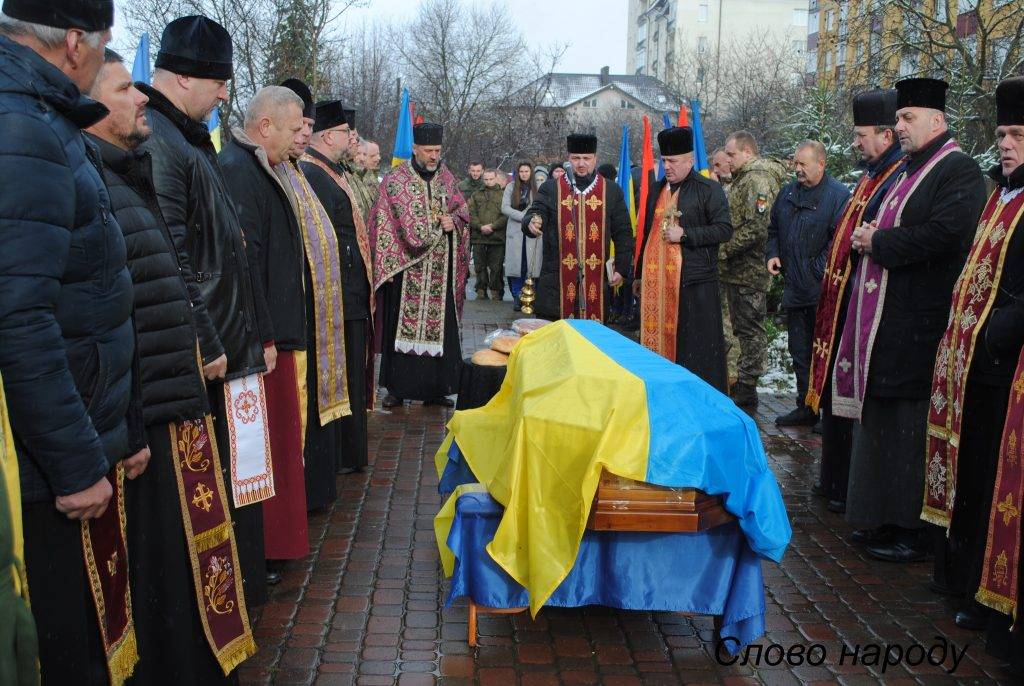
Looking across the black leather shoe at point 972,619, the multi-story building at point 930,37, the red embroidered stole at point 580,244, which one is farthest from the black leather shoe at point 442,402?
the multi-story building at point 930,37

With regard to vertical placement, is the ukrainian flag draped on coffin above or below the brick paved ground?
above

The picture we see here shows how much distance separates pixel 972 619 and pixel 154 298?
367cm

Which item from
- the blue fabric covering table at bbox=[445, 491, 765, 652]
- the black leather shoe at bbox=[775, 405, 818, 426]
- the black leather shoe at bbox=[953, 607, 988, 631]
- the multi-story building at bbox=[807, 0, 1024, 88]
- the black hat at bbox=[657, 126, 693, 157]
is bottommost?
the black leather shoe at bbox=[775, 405, 818, 426]

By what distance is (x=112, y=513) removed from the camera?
9.77 feet

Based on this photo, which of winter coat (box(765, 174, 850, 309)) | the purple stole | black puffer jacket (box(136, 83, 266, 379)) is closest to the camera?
black puffer jacket (box(136, 83, 266, 379))

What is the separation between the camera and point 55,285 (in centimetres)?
243

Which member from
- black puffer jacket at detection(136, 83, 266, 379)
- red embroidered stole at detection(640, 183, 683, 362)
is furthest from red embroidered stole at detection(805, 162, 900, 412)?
black puffer jacket at detection(136, 83, 266, 379)

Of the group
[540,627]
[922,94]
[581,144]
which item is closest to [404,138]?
[581,144]

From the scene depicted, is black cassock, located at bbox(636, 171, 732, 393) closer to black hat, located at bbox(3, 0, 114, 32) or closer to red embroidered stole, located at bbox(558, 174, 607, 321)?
red embroidered stole, located at bbox(558, 174, 607, 321)

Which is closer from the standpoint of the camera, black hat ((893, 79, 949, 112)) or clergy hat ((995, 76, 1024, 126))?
clergy hat ((995, 76, 1024, 126))

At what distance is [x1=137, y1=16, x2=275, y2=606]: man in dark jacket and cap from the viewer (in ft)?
12.0

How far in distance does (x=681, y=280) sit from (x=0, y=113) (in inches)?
238

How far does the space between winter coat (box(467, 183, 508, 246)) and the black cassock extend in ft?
28.0

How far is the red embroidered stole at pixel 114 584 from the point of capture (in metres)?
2.91
